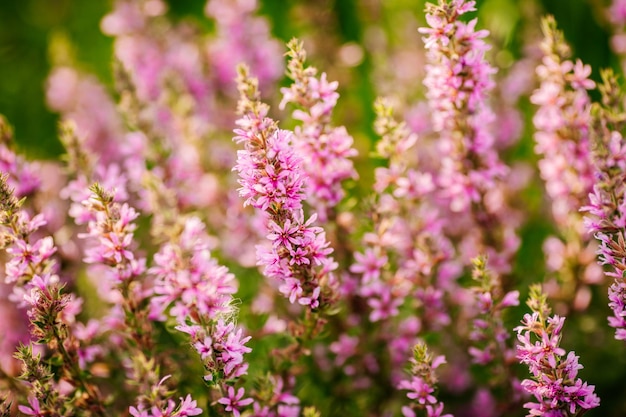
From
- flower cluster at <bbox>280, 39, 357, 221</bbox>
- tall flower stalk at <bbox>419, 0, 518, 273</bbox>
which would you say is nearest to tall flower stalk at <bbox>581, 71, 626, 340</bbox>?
tall flower stalk at <bbox>419, 0, 518, 273</bbox>

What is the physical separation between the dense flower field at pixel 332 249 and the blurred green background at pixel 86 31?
158 millimetres

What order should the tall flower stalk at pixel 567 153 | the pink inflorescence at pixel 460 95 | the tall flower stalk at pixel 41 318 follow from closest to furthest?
the tall flower stalk at pixel 41 318, the pink inflorescence at pixel 460 95, the tall flower stalk at pixel 567 153

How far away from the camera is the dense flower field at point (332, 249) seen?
6.49 feet

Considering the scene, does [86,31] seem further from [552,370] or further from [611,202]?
[552,370]

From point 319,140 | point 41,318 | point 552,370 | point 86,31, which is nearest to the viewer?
point 552,370

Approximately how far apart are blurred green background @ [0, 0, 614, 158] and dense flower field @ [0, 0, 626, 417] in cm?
16

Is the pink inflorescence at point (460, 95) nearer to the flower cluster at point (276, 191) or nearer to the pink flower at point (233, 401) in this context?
the flower cluster at point (276, 191)

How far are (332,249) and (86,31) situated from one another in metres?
5.35

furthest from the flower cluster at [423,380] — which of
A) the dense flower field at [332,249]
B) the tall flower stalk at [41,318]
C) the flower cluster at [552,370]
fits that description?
the tall flower stalk at [41,318]

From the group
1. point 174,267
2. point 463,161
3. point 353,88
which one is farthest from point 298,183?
point 353,88

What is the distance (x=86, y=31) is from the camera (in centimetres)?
633

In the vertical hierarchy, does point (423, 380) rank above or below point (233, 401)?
above

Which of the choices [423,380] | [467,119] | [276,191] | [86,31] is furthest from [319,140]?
[86,31]

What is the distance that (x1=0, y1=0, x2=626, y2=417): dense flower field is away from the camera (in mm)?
1979
